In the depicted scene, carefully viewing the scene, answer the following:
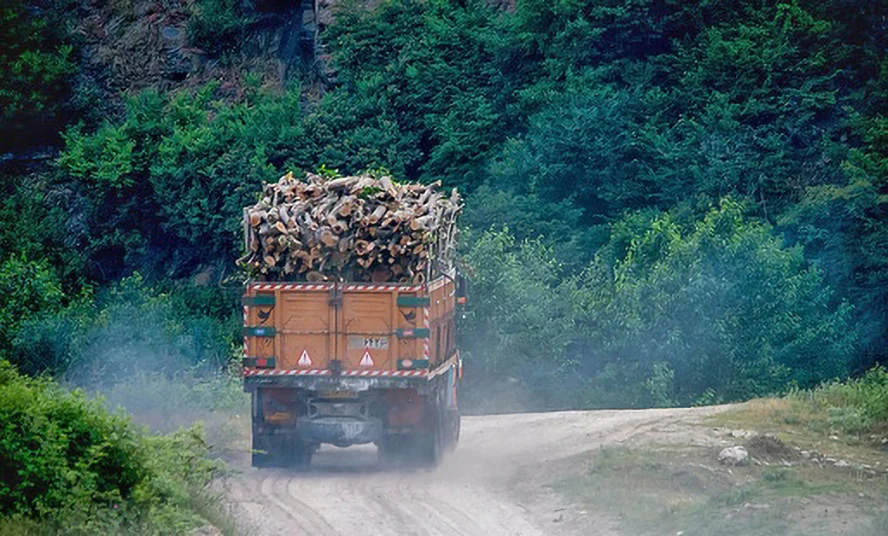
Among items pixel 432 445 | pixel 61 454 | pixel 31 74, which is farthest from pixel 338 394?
pixel 31 74

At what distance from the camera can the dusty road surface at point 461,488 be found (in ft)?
46.3

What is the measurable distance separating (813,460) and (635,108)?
19.8 meters

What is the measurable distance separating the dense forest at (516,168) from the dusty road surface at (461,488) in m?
7.30

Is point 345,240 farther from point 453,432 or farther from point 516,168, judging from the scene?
point 516,168

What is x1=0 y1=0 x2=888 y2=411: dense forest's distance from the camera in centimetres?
2759

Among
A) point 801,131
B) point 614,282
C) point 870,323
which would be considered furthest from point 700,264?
point 801,131

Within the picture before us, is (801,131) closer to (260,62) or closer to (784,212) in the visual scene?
(784,212)

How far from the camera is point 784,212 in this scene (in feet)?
108

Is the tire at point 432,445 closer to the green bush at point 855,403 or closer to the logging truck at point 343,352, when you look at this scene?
the logging truck at point 343,352

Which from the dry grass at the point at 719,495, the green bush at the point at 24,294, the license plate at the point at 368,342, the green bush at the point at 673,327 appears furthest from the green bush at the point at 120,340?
the dry grass at the point at 719,495

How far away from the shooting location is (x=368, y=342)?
644 inches

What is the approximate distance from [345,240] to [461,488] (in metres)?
3.46

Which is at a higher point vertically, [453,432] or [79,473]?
[79,473]

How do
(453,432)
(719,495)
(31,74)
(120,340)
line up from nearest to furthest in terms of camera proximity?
(719,495) → (453,432) → (120,340) → (31,74)
